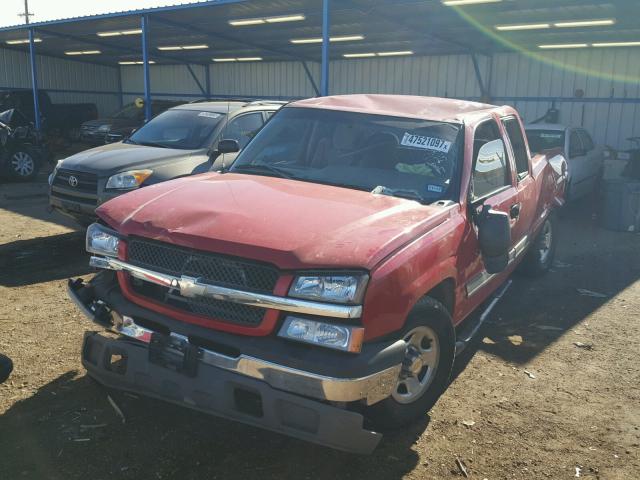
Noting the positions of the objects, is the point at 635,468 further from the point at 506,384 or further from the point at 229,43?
the point at 229,43

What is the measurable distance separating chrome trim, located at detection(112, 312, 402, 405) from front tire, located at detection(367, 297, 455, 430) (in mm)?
369

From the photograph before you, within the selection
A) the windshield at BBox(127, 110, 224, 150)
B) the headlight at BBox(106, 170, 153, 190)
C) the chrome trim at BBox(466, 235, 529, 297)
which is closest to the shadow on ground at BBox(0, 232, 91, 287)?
the headlight at BBox(106, 170, 153, 190)

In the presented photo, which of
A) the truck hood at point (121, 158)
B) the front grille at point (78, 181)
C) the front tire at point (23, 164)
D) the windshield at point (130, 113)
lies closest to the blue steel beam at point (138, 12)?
the windshield at point (130, 113)

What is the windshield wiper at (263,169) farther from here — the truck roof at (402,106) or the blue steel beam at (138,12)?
the blue steel beam at (138,12)

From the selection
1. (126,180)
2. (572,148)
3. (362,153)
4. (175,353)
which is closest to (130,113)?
(126,180)

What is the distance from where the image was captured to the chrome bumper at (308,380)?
258cm

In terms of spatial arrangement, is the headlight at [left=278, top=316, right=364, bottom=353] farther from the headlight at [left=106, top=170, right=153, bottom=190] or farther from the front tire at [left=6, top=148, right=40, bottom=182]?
the front tire at [left=6, top=148, right=40, bottom=182]

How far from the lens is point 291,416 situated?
2.62 m

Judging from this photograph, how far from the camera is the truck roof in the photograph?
4.17 meters

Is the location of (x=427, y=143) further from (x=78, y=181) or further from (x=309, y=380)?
(x=78, y=181)

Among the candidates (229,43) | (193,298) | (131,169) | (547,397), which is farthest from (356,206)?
(229,43)

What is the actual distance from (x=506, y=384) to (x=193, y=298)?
A: 7.86ft

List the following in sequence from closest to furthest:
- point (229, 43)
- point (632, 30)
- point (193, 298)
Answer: point (193, 298) → point (632, 30) → point (229, 43)

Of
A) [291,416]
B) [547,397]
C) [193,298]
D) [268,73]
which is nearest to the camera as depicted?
[291,416]
